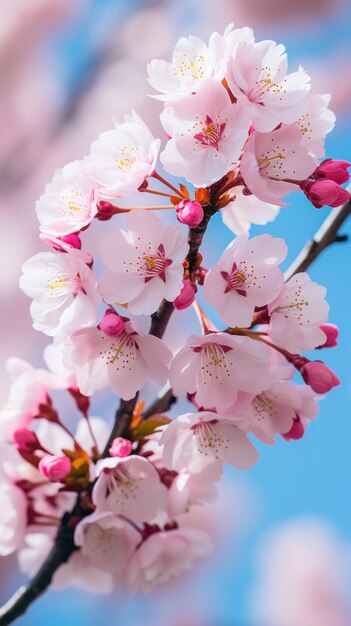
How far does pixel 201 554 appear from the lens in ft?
5.43

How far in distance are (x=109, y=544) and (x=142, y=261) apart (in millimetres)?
645

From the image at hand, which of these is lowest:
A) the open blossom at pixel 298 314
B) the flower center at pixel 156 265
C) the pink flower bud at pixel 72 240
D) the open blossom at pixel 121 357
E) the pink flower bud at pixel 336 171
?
the open blossom at pixel 121 357

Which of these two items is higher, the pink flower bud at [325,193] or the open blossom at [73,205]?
the pink flower bud at [325,193]

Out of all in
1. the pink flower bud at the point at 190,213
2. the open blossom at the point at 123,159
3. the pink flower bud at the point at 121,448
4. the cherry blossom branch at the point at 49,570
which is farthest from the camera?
the cherry blossom branch at the point at 49,570

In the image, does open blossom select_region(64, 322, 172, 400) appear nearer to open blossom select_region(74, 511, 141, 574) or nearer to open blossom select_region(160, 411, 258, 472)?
open blossom select_region(160, 411, 258, 472)

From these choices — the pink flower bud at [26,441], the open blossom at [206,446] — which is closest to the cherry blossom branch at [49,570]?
the pink flower bud at [26,441]

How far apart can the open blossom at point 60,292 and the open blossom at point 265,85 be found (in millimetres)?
363

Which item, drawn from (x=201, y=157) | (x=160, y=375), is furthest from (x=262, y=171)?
(x=160, y=375)

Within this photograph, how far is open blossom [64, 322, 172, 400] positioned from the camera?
127 centimetres

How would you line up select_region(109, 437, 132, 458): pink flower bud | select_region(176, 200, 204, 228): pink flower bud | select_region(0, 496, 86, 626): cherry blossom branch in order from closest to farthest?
select_region(176, 200, 204, 228): pink flower bud < select_region(109, 437, 132, 458): pink flower bud < select_region(0, 496, 86, 626): cherry blossom branch

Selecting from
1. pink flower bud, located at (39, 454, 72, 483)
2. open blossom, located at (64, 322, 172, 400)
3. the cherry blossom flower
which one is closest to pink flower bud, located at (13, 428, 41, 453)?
pink flower bud, located at (39, 454, 72, 483)

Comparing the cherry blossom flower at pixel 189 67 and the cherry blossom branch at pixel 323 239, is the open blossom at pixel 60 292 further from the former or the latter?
the cherry blossom branch at pixel 323 239

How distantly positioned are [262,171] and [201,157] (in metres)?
0.10

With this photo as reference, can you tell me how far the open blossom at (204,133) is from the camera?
117 cm
